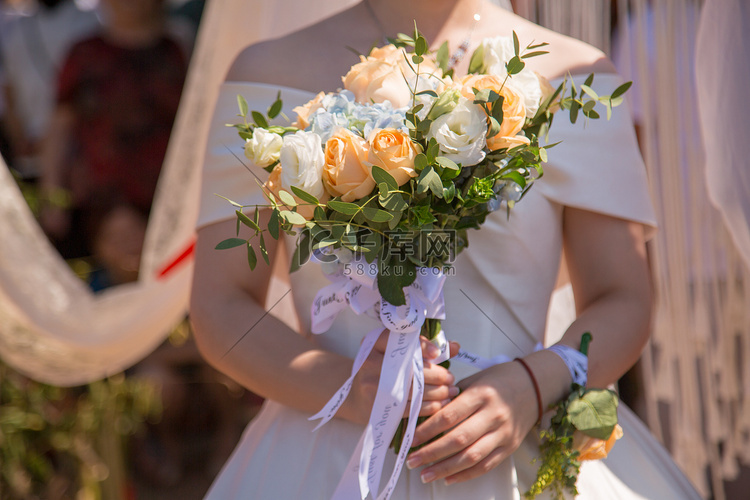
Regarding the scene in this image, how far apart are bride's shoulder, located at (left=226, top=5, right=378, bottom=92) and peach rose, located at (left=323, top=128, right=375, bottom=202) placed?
403 mm

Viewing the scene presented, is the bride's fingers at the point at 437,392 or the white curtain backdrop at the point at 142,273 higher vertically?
the bride's fingers at the point at 437,392

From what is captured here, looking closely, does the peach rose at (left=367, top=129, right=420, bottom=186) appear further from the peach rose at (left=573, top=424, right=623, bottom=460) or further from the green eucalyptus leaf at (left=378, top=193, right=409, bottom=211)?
the peach rose at (left=573, top=424, right=623, bottom=460)

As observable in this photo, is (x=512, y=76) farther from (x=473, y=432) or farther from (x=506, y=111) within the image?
(x=473, y=432)

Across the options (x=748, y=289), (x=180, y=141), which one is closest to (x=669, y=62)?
(x=748, y=289)

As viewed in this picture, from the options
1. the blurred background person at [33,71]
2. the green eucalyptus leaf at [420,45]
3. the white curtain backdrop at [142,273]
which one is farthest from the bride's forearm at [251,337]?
the blurred background person at [33,71]

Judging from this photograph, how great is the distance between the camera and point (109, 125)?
3023 millimetres

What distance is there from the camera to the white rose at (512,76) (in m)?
0.99

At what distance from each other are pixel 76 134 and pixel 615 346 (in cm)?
252

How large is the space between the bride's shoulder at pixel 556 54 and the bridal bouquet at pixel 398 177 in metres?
0.26

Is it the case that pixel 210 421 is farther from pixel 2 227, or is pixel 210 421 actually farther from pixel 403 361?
pixel 403 361

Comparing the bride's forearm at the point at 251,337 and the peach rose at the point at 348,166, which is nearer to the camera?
the peach rose at the point at 348,166

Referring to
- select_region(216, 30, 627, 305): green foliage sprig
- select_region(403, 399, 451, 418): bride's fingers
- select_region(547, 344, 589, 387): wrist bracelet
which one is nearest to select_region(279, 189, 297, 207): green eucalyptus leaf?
select_region(216, 30, 627, 305): green foliage sprig

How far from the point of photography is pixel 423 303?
106 cm

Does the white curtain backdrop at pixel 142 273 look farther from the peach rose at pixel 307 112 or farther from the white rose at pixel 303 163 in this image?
the white rose at pixel 303 163
